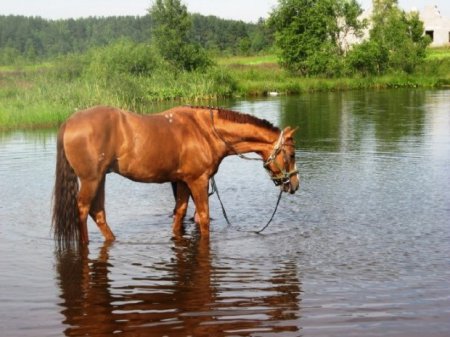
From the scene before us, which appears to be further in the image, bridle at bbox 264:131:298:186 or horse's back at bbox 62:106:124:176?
bridle at bbox 264:131:298:186

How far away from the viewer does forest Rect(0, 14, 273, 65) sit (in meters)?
148

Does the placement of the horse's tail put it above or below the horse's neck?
below

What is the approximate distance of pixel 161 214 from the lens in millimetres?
10953

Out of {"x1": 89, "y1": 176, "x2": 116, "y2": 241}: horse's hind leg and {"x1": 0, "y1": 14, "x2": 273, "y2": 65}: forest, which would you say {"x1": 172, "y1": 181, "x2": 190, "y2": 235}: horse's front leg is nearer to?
{"x1": 89, "y1": 176, "x2": 116, "y2": 241}: horse's hind leg

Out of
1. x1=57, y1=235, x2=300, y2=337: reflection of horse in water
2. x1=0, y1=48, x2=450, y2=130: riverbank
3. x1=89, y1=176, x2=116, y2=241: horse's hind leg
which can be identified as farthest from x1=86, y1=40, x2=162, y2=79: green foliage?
x1=57, y1=235, x2=300, y2=337: reflection of horse in water

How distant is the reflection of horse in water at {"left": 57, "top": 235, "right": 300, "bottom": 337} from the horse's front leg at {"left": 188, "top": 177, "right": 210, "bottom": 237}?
0.81m

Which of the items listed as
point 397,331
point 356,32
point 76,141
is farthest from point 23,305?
point 356,32

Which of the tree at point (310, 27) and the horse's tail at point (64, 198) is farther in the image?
the tree at point (310, 27)

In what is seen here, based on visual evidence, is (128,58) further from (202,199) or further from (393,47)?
(202,199)

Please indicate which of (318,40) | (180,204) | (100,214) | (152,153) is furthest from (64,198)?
(318,40)

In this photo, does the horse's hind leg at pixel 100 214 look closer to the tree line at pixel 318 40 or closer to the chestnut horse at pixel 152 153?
the chestnut horse at pixel 152 153

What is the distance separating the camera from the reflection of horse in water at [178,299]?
19.7ft

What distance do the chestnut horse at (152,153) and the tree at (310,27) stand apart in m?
47.0

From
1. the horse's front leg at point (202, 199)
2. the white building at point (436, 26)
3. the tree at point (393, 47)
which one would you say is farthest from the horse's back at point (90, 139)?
the white building at point (436, 26)
